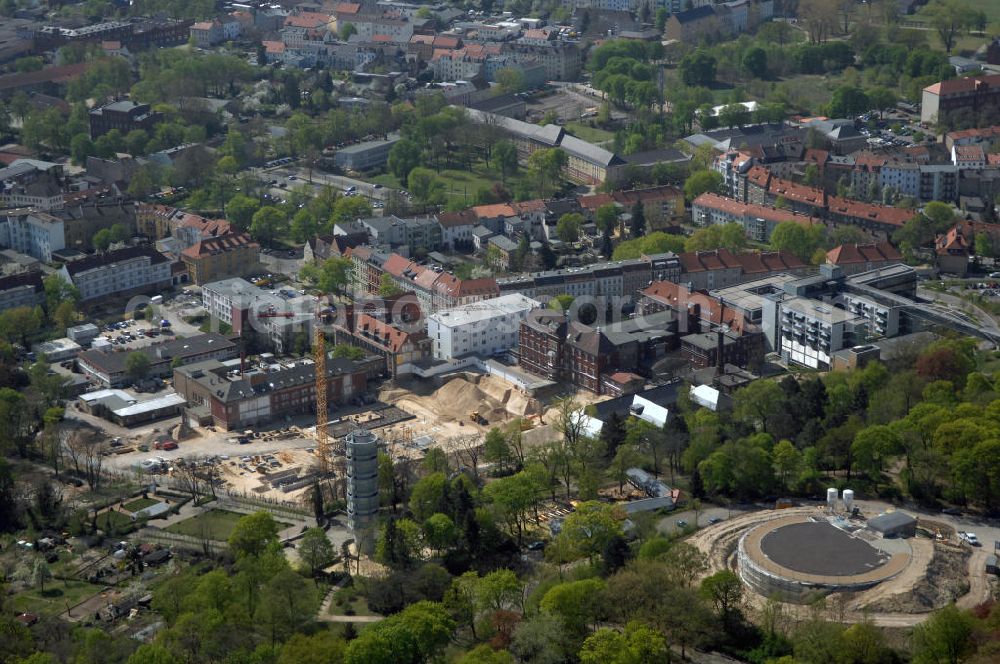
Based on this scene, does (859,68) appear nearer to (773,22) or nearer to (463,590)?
(773,22)

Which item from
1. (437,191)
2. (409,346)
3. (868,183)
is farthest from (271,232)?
(868,183)

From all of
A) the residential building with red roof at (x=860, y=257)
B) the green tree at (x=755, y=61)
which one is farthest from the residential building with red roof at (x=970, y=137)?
the green tree at (x=755, y=61)

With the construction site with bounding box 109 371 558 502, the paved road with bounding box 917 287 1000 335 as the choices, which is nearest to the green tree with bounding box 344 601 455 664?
the construction site with bounding box 109 371 558 502

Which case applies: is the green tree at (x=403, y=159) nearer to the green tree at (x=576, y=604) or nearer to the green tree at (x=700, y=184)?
the green tree at (x=700, y=184)

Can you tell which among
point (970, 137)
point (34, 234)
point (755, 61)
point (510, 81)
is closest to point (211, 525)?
point (34, 234)

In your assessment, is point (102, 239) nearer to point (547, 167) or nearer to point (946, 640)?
point (547, 167)

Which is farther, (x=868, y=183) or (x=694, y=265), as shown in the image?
(x=868, y=183)
